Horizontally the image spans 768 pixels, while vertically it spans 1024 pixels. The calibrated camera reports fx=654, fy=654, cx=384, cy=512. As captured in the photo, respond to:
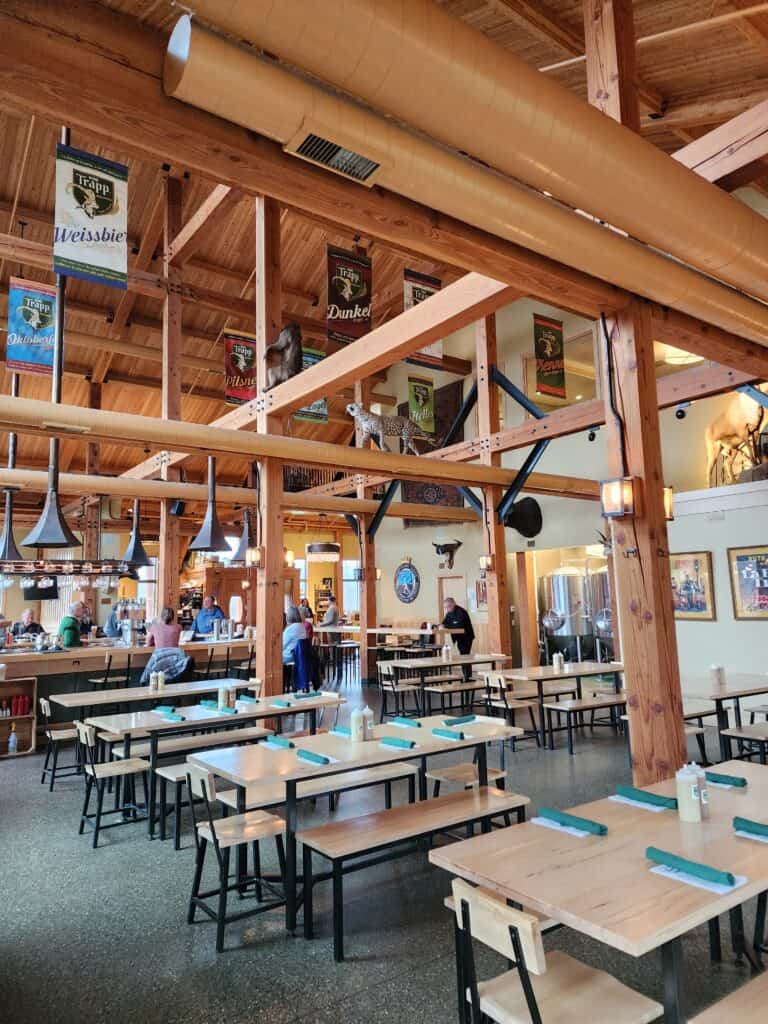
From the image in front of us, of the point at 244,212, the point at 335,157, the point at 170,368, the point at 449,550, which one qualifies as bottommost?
the point at 449,550

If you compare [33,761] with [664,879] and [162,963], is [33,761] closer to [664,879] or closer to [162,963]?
[162,963]

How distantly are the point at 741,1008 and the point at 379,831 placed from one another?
1779 millimetres

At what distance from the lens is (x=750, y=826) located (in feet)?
7.54

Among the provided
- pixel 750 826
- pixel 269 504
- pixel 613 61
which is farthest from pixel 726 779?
pixel 269 504

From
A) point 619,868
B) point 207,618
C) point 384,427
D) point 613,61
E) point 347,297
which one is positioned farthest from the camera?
point 207,618

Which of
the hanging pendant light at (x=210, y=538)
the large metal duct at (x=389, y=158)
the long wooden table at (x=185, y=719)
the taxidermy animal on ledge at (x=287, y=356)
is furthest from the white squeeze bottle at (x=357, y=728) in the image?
the hanging pendant light at (x=210, y=538)

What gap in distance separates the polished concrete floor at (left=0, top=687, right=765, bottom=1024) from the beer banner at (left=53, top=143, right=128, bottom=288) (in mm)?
4162

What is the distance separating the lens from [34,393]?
12.7 metres

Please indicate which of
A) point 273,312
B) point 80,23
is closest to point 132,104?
point 80,23

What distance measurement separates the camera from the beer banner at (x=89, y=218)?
4.95 metres

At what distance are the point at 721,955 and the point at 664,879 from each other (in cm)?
135

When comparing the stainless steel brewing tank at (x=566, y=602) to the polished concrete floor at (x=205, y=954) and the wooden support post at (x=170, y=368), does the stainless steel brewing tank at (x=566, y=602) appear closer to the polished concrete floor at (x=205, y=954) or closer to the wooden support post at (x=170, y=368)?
the wooden support post at (x=170, y=368)

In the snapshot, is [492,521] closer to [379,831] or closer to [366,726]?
[366,726]

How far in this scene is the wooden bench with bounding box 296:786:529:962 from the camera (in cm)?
299
